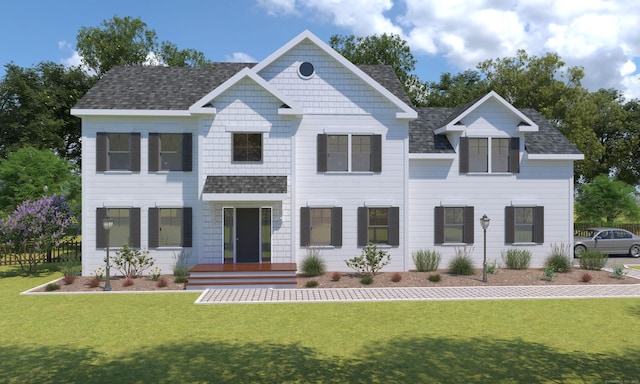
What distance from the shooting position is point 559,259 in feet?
63.1

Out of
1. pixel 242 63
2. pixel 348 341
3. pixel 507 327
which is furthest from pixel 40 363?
pixel 242 63

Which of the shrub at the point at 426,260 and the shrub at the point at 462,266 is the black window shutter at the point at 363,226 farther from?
the shrub at the point at 462,266

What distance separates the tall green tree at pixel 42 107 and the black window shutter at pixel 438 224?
37625 millimetres

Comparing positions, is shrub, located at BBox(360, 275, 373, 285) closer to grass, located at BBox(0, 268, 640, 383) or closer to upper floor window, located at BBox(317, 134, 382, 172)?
grass, located at BBox(0, 268, 640, 383)

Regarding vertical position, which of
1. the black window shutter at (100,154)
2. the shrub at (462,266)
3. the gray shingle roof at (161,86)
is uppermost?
the gray shingle roof at (161,86)

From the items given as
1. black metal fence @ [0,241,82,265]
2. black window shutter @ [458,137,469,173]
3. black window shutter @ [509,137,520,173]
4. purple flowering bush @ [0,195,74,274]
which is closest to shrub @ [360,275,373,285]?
black window shutter @ [458,137,469,173]

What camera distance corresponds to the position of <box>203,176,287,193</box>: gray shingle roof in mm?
17578

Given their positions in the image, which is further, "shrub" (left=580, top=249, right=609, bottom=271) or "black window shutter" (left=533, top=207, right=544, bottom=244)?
"black window shutter" (left=533, top=207, right=544, bottom=244)

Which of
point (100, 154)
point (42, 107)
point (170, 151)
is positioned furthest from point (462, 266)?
point (42, 107)

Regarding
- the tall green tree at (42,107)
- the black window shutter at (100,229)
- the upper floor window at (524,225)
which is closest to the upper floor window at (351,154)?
the upper floor window at (524,225)

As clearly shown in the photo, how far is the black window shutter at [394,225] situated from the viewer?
19359 mm

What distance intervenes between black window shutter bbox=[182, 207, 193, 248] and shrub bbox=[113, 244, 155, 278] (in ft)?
5.08

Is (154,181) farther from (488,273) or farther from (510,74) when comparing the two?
(510,74)

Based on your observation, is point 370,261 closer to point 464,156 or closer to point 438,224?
point 438,224
